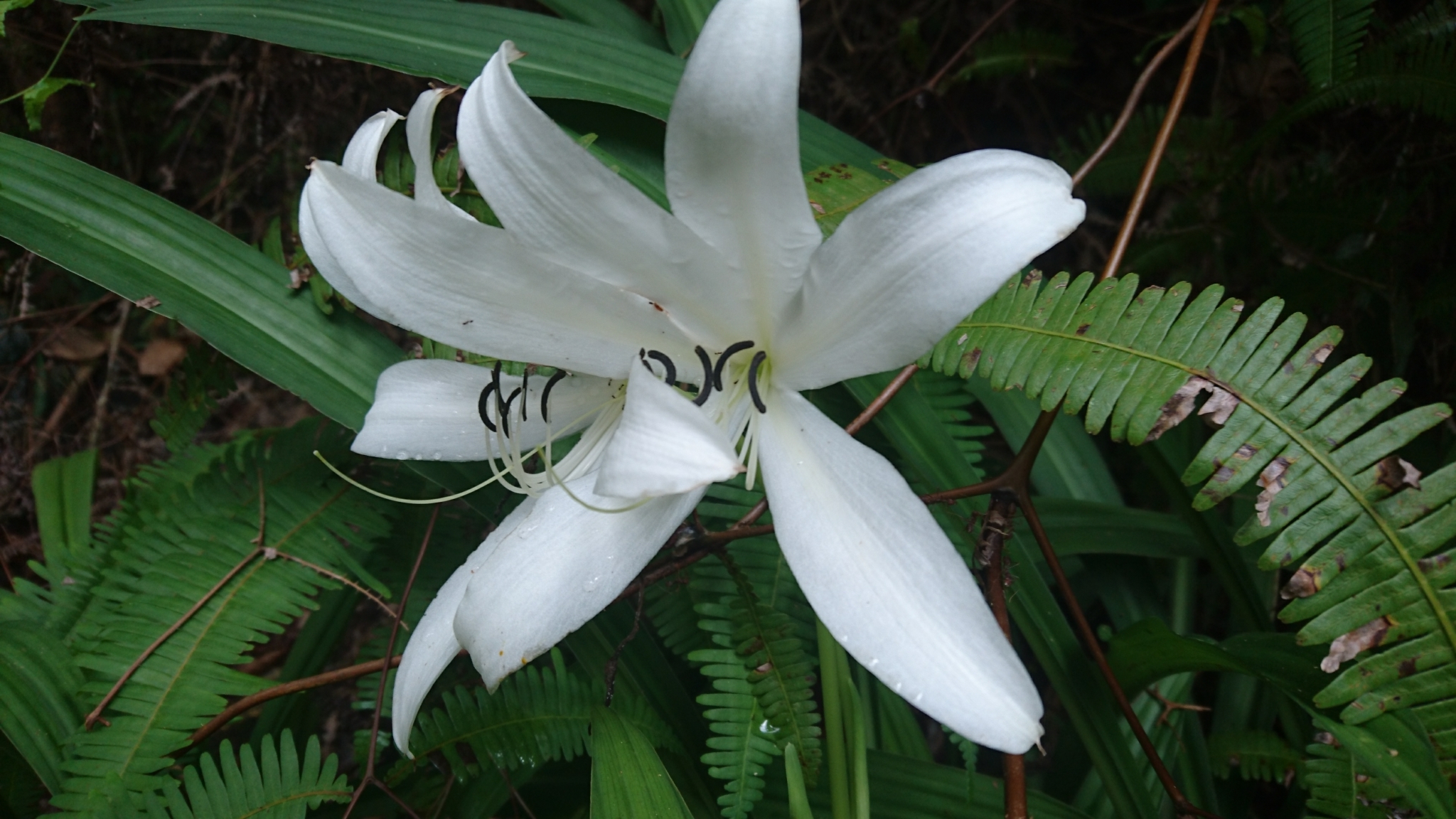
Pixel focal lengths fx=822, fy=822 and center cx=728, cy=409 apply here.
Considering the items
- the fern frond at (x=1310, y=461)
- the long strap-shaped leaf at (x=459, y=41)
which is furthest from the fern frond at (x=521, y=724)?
the long strap-shaped leaf at (x=459, y=41)

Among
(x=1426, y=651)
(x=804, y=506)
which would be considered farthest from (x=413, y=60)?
(x=1426, y=651)

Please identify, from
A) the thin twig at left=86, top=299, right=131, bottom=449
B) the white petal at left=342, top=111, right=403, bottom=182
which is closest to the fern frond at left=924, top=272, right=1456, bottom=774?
the white petal at left=342, top=111, right=403, bottom=182

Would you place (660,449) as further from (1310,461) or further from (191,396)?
(191,396)

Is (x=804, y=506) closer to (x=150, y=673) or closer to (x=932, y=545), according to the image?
(x=932, y=545)

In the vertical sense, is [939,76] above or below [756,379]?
above

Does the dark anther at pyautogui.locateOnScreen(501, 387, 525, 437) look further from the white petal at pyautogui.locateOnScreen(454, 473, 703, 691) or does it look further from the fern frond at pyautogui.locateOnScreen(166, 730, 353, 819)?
the fern frond at pyautogui.locateOnScreen(166, 730, 353, 819)

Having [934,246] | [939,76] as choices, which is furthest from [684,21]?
[934,246]

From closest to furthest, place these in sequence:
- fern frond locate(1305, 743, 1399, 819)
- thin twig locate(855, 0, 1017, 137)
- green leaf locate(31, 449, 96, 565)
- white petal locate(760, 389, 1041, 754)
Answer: white petal locate(760, 389, 1041, 754) < fern frond locate(1305, 743, 1399, 819) < green leaf locate(31, 449, 96, 565) < thin twig locate(855, 0, 1017, 137)
